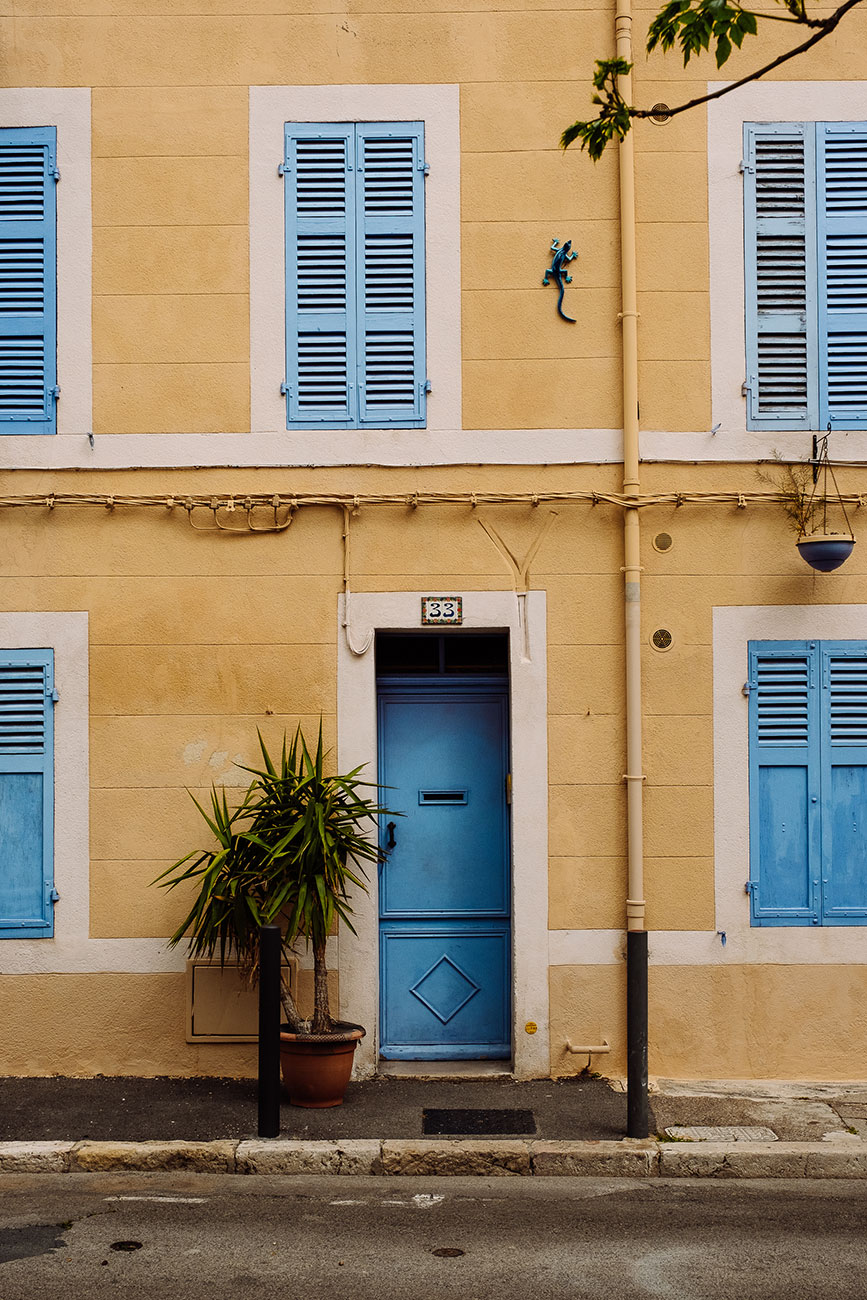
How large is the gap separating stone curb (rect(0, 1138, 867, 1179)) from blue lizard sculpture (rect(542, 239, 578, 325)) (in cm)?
456

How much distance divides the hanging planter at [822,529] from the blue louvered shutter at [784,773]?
570 mm

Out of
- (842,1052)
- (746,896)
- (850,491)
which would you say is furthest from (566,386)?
(842,1052)

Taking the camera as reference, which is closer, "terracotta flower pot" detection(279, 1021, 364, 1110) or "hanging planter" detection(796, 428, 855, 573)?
"terracotta flower pot" detection(279, 1021, 364, 1110)

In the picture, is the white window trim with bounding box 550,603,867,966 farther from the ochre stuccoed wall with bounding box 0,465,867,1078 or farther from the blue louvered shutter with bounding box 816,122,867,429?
the blue louvered shutter with bounding box 816,122,867,429

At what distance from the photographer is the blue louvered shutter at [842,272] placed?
24.5 feet

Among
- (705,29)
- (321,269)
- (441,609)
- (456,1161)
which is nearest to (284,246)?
(321,269)

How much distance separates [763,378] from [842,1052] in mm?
3923

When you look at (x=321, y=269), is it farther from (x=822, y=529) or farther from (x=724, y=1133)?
(x=724, y=1133)

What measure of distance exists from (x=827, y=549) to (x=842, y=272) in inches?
69.3

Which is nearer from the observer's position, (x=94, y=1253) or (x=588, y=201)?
(x=94, y=1253)

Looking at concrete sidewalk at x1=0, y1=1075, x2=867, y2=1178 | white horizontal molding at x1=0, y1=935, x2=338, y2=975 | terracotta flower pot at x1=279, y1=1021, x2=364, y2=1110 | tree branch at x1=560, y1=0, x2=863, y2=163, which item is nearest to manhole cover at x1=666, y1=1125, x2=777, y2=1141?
concrete sidewalk at x1=0, y1=1075, x2=867, y2=1178

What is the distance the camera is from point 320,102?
A: 24.4ft

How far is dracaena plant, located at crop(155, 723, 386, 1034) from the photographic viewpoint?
666 centimetres

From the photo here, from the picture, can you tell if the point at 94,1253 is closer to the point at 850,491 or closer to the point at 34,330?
the point at 34,330
